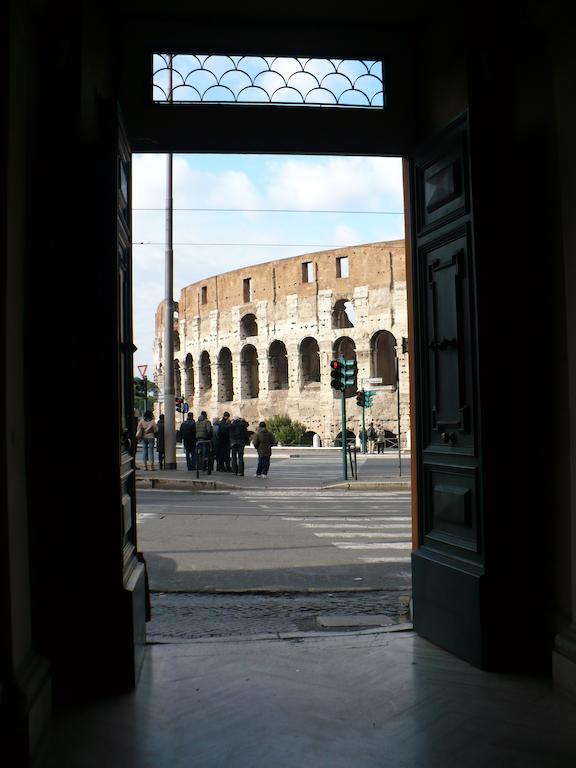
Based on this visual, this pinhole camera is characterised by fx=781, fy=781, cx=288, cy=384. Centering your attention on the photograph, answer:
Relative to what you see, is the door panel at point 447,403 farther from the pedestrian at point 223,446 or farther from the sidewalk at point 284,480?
the pedestrian at point 223,446

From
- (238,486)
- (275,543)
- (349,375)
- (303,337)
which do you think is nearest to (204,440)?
(238,486)

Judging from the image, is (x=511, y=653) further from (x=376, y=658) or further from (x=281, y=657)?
(x=281, y=657)

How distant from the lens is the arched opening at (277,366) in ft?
145

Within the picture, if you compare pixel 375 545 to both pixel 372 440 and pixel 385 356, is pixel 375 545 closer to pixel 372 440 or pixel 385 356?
pixel 372 440

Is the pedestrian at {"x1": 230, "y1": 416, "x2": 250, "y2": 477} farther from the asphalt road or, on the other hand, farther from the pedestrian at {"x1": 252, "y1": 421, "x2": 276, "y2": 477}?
the asphalt road

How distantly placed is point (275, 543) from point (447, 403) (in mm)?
4785

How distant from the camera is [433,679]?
3.72m

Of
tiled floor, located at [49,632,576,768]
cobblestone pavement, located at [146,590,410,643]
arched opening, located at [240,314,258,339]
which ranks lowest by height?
cobblestone pavement, located at [146,590,410,643]

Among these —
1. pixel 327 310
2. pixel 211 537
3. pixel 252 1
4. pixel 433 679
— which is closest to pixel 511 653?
pixel 433 679

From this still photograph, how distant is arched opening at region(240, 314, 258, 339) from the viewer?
45.6 m

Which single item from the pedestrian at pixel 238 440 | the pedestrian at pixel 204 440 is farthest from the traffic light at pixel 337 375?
the pedestrian at pixel 204 440

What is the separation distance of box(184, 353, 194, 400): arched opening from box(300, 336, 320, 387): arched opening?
939cm

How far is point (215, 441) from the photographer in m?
19.9

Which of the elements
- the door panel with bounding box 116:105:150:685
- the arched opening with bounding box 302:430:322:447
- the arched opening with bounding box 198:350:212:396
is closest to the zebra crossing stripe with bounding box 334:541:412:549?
the door panel with bounding box 116:105:150:685
